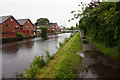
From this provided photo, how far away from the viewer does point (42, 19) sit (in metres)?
77.1

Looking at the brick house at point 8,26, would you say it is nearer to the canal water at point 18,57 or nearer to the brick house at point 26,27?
the brick house at point 26,27

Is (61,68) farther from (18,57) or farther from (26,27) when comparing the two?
(26,27)

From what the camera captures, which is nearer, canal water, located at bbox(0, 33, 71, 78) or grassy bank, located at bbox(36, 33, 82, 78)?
grassy bank, located at bbox(36, 33, 82, 78)

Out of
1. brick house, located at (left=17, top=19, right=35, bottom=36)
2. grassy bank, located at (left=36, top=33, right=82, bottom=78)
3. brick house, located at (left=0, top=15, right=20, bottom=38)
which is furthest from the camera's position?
brick house, located at (left=17, top=19, right=35, bottom=36)

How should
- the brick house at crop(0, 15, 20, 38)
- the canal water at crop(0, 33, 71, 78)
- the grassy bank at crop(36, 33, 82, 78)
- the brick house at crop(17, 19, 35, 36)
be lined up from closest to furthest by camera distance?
the grassy bank at crop(36, 33, 82, 78) < the canal water at crop(0, 33, 71, 78) < the brick house at crop(0, 15, 20, 38) < the brick house at crop(17, 19, 35, 36)

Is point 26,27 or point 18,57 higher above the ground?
point 26,27

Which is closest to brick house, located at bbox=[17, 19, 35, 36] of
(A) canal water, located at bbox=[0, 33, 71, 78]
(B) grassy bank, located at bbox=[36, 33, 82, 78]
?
(A) canal water, located at bbox=[0, 33, 71, 78]

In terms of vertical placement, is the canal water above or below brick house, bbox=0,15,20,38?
below

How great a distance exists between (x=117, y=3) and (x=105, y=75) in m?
3.29

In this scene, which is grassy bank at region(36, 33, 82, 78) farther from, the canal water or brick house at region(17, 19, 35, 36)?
brick house at region(17, 19, 35, 36)

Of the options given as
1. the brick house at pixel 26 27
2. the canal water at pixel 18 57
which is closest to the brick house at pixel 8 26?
the brick house at pixel 26 27

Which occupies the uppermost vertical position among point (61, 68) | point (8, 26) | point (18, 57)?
point (8, 26)

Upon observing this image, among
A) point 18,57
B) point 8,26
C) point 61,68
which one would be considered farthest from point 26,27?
point 61,68

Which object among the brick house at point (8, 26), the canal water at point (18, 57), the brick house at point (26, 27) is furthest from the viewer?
the brick house at point (26, 27)
